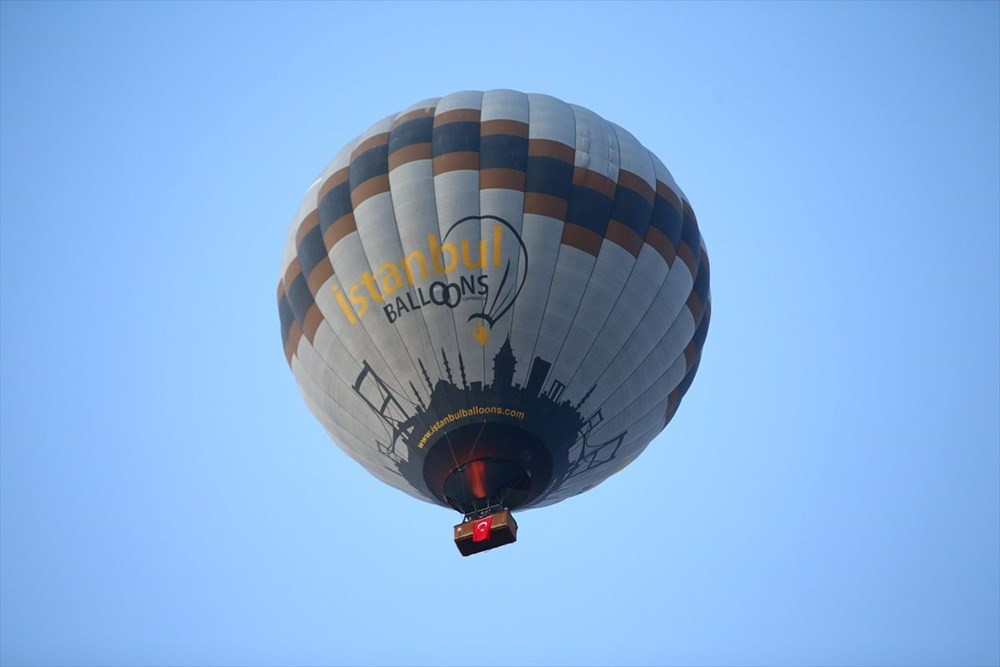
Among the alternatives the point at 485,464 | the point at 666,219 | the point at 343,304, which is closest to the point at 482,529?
the point at 485,464

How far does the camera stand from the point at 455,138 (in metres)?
16.2

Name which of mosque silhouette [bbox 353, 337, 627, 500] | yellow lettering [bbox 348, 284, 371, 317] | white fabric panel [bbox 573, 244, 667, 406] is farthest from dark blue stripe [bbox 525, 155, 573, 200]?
yellow lettering [bbox 348, 284, 371, 317]

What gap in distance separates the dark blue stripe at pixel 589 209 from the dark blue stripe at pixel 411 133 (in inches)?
82.2

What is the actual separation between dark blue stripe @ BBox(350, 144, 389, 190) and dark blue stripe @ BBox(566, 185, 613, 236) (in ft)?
7.96

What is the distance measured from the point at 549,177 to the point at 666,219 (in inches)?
69.1

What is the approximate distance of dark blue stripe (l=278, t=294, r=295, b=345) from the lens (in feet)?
55.2

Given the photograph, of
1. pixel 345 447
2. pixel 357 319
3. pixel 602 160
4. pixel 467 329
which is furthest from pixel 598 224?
pixel 345 447

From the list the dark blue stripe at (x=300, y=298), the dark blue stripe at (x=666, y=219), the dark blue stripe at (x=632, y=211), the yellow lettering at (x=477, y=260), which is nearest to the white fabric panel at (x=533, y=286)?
the yellow lettering at (x=477, y=260)

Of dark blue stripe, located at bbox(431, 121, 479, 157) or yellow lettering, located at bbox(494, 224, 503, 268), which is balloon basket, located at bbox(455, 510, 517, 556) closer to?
yellow lettering, located at bbox(494, 224, 503, 268)

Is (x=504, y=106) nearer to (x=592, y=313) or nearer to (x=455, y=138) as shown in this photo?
(x=455, y=138)

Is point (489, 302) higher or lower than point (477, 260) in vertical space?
lower

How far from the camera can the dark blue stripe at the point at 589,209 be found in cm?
1570

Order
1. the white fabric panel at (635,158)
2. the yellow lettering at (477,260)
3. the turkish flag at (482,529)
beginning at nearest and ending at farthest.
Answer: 1. the turkish flag at (482,529)
2. the yellow lettering at (477,260)
3. the white fabric panel at (635,158)

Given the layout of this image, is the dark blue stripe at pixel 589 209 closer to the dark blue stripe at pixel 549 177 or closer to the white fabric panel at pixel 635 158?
the dark blue stripe at pixel 549 177
